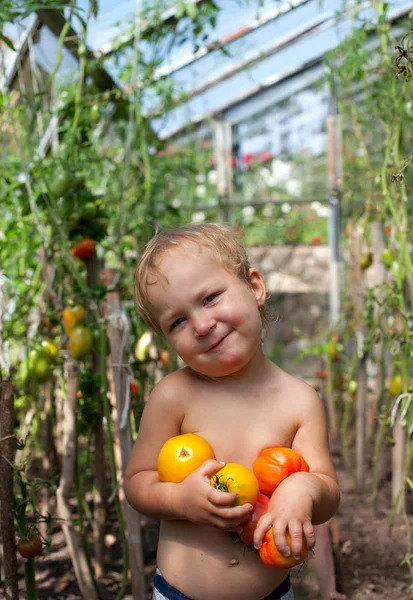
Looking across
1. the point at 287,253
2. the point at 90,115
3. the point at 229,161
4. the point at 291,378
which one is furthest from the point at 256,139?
the point at 291,378

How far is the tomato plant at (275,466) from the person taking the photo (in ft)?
3.71

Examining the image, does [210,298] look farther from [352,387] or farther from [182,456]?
[352,387]

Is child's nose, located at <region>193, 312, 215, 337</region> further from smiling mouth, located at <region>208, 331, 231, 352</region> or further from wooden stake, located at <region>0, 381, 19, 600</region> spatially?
wooden stake, located at <region>0, 381, 19, 600</region>

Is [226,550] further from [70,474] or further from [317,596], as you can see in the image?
[317,596]

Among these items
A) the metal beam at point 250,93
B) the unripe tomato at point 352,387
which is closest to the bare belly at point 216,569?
the unripe tomato at point 352,387

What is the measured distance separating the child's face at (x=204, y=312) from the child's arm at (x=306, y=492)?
0.16 metres

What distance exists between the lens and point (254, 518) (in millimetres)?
1113

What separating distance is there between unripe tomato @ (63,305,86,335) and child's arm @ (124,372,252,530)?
2.30ft

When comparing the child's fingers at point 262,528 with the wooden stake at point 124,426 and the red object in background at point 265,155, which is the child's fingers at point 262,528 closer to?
the wooden stake at point 124,426

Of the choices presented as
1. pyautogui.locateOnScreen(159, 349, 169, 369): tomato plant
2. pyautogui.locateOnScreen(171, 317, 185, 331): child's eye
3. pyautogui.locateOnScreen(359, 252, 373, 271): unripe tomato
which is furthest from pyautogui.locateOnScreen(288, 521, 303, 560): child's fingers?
pyautogui.locateOnScreen(359, 252, 373, 271): unripe tomato

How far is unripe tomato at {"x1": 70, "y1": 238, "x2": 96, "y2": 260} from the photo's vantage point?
2080 mm

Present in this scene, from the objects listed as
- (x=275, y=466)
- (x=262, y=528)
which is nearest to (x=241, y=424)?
(x=275, y=466)

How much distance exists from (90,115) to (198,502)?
170 centimetres

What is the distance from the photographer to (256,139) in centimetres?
657
